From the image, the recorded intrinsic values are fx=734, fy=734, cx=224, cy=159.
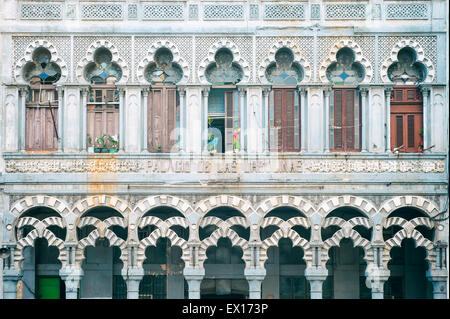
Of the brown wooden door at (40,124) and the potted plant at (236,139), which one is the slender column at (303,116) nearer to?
the potted plant at (236,139)

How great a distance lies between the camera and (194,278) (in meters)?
20.0

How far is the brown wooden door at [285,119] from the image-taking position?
2080 centimetres

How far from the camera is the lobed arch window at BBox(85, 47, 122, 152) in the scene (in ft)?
68.4

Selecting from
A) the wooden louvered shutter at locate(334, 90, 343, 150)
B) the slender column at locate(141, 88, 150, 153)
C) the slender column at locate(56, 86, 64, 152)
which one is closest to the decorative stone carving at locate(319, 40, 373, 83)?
the wooden louvered shutter at locate(334, 90, 343, 150)

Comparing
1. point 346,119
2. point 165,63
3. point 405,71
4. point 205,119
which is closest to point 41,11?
point 165,63

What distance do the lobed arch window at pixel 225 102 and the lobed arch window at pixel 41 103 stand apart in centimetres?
441

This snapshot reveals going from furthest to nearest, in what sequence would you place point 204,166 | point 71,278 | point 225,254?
point 225,254 < point 204,166 < point 71,278

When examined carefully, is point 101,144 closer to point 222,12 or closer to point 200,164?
point 200,164

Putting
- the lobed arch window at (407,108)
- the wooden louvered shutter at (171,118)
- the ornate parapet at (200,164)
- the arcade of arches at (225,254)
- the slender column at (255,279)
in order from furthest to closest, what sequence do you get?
1. the lobed arch window at (407,108)
2. the wooden louvered shutter at (171,118)
3. the ornate parapet at (200,164)
4. the arcade of arches at (225,254)
5. the slender column at (255,279)

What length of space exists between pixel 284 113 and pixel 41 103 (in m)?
6.91

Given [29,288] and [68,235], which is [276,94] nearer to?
[68,235]

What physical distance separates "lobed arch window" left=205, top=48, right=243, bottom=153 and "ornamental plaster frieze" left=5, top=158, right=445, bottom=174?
76 centimetres

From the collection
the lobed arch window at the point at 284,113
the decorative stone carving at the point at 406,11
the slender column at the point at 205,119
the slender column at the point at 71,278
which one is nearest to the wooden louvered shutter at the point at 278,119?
the lobed arch window at the point at 284,113

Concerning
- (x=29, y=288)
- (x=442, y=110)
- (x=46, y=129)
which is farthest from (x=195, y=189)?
(x=442, y=110)
